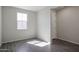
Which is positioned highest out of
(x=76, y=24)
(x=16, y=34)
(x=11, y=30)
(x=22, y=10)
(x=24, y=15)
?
(x=22, y=10)

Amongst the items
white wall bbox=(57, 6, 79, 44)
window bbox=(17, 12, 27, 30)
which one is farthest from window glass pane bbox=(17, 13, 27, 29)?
white wall bbox=(57, 6, 79, 44)

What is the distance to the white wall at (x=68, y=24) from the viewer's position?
12.7ft

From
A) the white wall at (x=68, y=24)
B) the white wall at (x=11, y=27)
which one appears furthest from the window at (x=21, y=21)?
the white wall at (x=68, y=24)

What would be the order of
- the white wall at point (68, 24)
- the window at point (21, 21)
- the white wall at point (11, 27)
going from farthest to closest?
the window at point (21, 21)
the white wall at point (11, 27)
the white wall at point (68, 24)

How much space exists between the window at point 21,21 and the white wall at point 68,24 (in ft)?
8.49

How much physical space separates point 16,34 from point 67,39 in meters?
3.41

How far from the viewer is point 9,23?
4238 millimetres

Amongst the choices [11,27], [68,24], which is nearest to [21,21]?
[11,27]

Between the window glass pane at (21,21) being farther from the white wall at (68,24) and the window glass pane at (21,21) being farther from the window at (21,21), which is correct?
the white wall at (68,24)

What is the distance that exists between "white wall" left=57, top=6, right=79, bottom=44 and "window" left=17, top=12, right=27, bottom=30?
2.59 metres
